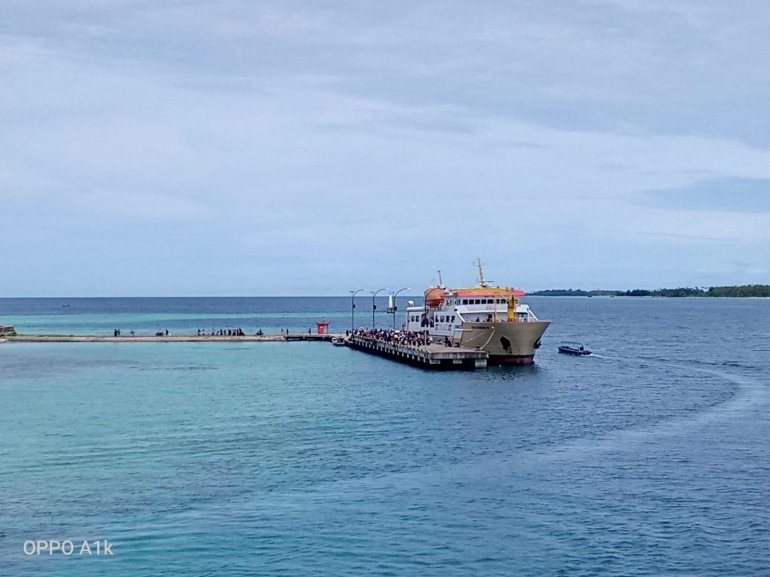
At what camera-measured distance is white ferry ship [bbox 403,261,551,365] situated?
83062 mm

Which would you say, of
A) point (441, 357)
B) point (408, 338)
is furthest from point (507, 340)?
point (408, 338)

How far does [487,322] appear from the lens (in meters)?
83.9

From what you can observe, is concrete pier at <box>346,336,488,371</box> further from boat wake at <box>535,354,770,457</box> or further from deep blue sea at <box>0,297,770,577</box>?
boat wake at <box>535,354,770,457</box>

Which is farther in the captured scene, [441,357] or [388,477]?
[441,357]

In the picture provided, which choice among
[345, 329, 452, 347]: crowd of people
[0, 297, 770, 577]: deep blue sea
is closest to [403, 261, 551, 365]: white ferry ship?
[345, 329, 452, 347]: crowd of people

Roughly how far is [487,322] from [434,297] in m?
20.7

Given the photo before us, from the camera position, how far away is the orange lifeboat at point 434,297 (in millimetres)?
102688

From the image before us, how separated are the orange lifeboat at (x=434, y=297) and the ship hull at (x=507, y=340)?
17.1m

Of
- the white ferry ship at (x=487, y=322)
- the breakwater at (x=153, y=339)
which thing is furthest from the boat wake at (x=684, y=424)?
the breakwater at (x=153, y=339)

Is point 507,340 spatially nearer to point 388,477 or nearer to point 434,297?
point 434,297

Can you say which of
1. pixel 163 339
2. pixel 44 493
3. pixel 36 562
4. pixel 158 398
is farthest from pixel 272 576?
pixel 163 339

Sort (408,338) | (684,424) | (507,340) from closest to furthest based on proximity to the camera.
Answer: (684,424) → (507,340) → (408,338)

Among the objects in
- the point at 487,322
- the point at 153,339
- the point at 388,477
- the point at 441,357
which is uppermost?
the point at 487,322

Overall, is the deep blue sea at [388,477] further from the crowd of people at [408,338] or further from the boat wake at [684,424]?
the crowd of people at [408,338]
